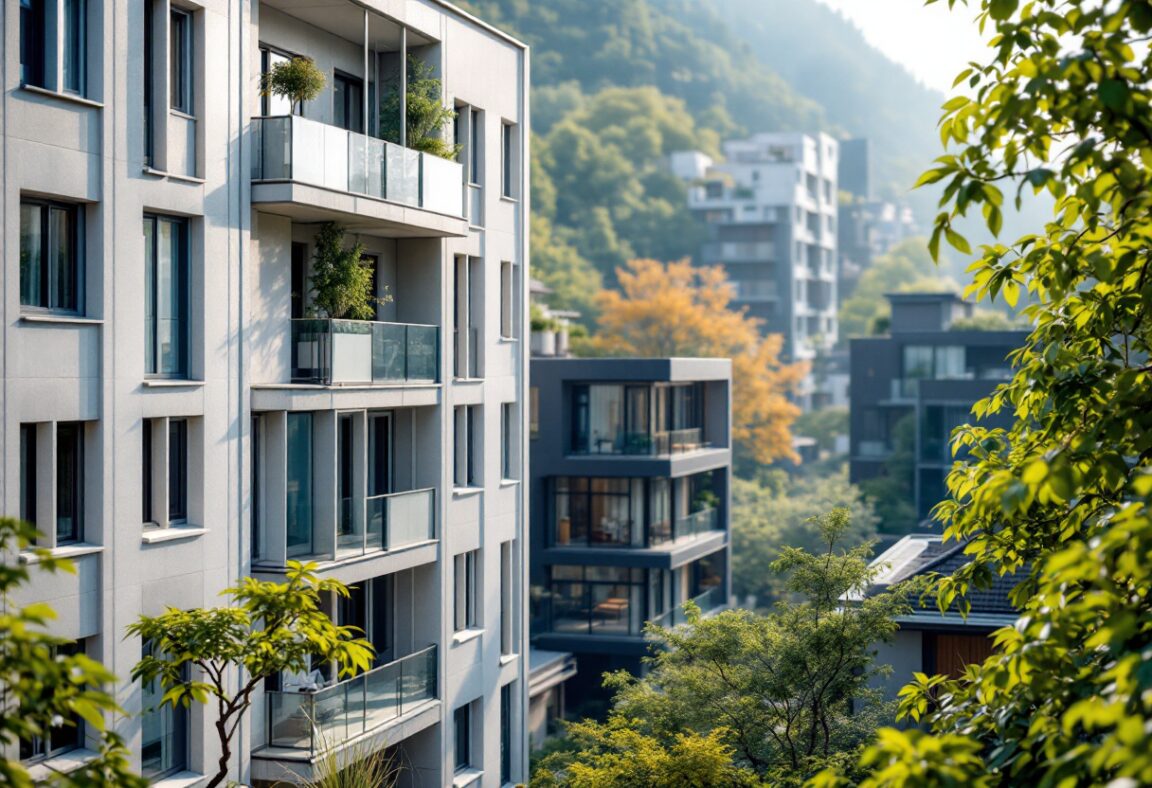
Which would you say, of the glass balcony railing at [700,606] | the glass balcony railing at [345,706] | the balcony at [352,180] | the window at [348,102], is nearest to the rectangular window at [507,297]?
the balcony at [352,180]

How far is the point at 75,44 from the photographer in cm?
1459

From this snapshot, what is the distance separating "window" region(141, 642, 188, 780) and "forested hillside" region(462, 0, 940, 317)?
63763 mm

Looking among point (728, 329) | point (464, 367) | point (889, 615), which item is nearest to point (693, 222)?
point (728, 329)

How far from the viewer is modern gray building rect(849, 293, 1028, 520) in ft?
180

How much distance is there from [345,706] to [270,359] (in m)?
5.10

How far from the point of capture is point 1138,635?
19.4 feet

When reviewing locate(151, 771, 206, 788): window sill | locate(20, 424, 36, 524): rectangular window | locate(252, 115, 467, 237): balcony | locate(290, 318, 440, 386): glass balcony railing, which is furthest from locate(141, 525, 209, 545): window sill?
locate(252, 115, 467, 237): balcony

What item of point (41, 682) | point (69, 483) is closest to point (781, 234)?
point (69, 483)

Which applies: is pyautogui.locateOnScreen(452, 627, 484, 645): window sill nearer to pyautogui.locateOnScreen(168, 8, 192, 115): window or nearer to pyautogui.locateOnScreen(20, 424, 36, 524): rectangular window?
pyautogui.locateOnScreen(20, 424, 36, 524): rectangular window

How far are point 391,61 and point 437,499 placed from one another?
7.33 meters

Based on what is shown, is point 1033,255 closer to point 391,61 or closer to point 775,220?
point 391,61

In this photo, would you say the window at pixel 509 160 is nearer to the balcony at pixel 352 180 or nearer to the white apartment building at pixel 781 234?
the balcony at pixel 352 180

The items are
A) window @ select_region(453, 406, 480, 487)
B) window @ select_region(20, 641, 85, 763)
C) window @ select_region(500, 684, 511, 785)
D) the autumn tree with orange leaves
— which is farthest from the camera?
the autumn tree with orange leaves

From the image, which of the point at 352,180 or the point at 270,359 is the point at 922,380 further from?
the point at 270,359
